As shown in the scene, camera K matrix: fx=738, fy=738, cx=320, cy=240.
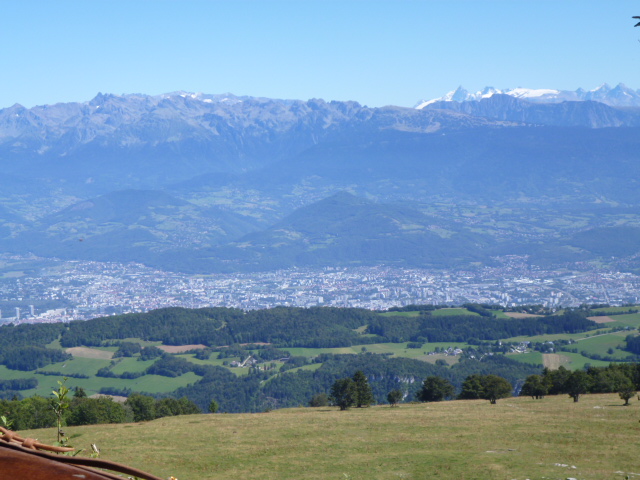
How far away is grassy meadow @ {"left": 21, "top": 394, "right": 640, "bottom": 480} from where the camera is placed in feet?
85.1

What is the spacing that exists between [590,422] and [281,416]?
17872mm

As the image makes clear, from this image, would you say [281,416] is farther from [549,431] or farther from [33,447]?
[33,447]

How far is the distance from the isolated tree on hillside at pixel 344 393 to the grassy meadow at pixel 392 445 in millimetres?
11018

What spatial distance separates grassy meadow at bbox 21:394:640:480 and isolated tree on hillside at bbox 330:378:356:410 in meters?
11.0

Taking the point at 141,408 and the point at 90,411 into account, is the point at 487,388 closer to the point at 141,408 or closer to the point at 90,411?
the point at 141,408

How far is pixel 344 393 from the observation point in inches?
2110

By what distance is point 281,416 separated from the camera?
144ft

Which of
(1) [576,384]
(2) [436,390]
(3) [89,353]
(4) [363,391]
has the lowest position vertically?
(3) [89,353]

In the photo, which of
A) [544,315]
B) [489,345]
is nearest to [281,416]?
[489,345]

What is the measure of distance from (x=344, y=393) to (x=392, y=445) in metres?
22.3

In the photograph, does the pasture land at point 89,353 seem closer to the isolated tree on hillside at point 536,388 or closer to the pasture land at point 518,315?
the pasture land at point 518,315

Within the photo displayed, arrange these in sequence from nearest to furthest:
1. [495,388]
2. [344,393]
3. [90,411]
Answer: [90,411]
[495,388]
[344,393]

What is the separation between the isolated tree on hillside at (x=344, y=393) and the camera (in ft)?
175

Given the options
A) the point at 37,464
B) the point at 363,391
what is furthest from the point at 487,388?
the point at 37,464
